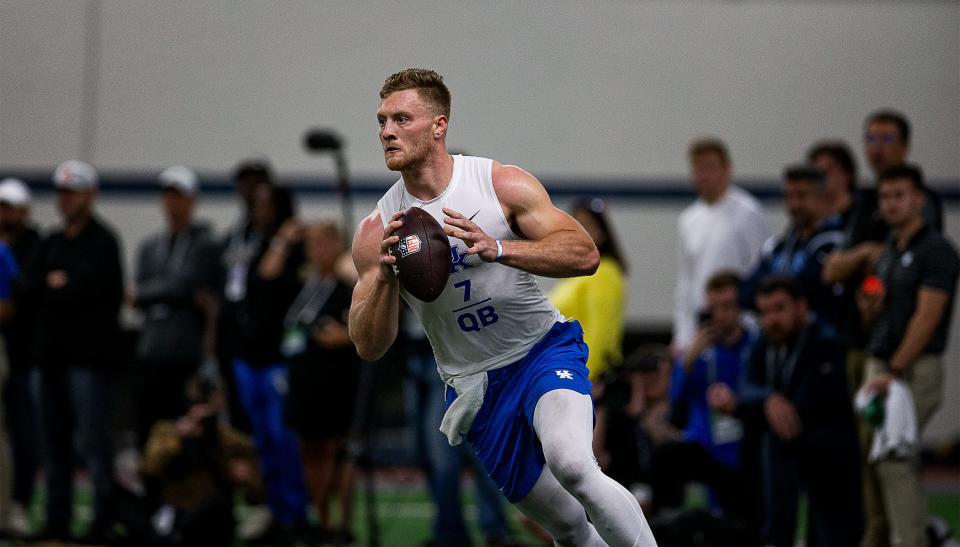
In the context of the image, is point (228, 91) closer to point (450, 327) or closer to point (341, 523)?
point (341, 523)

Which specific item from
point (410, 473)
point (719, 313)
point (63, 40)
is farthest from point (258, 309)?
point (63, 40)

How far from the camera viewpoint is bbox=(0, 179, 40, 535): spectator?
30.0ft

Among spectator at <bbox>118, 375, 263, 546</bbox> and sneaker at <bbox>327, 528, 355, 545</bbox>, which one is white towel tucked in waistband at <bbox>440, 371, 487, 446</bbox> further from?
spectator at <bbox>118, 375, 263, 546</bbox>

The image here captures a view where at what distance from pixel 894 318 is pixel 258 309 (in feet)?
13.1

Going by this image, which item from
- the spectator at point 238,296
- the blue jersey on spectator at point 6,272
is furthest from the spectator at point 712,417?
the blue jersey on spectator at point 6,272

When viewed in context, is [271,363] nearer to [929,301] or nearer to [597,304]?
[597,304]

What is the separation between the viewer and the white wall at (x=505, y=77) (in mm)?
12023

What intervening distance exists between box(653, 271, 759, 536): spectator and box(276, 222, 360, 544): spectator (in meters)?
1.94

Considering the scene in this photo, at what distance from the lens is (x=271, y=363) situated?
8578mm

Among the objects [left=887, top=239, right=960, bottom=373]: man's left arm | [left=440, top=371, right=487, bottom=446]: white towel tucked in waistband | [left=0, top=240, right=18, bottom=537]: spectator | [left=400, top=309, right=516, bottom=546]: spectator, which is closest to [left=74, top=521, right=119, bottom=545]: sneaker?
[left=0, top=240, right=18, bottom=537]: spectator

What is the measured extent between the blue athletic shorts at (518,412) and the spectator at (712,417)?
2.73m

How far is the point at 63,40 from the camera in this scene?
12.0 metres

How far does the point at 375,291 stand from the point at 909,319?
124 inches

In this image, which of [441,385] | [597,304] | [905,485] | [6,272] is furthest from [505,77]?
[905,485]
